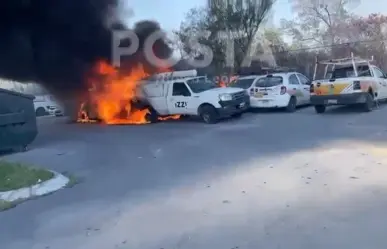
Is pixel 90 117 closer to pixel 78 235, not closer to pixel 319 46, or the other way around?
pixel 78 235

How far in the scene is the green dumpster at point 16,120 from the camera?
34.5 ft

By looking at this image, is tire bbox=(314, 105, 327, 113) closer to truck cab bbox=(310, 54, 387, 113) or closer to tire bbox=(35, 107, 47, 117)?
truck cab bbox=(310, 54, 387, 113)

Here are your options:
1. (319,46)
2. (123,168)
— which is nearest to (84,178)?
(123,168)

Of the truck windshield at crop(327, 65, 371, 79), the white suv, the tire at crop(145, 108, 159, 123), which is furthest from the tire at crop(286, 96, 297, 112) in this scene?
the tire at crop(145, 108, 159, 123)

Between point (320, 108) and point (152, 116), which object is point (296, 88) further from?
point (152, 116)

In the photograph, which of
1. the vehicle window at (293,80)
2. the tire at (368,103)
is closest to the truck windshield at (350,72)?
the tire at (368,103)

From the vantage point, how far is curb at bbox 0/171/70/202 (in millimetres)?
6473

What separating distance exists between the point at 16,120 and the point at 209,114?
20.7 feet

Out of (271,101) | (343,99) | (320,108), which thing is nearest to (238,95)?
(271,101)

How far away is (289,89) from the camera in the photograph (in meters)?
16.6

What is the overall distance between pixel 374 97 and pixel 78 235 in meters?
12.5

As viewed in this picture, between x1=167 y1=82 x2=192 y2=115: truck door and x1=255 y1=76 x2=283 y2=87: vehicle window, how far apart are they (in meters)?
2.87

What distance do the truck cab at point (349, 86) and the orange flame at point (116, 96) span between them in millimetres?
4999

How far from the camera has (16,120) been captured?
35.1ft
